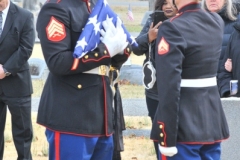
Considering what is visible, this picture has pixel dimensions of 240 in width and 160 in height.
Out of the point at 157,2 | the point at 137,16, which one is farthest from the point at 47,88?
the point at 137,16

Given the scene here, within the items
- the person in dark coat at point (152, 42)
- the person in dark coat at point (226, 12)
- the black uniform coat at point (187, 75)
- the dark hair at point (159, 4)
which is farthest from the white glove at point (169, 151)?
the person in dark coat at point (226, 12)

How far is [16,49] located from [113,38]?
2.40 m

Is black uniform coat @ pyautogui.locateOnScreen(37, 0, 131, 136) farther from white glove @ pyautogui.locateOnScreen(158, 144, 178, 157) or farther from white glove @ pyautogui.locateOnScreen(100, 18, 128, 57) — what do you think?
white glove @ pyautogui.locateOnScreen(158, 144, 178, 157)

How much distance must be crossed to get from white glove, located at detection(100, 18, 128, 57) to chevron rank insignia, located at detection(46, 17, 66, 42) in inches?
9.8

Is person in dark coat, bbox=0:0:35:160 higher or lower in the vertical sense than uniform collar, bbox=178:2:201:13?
lower

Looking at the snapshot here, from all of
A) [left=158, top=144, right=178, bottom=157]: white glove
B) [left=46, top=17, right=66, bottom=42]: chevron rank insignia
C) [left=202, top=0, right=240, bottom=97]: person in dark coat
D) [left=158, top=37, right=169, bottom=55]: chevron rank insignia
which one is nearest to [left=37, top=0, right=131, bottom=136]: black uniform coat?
[left=46, top=17, right=66, bottom=42]: chevron rank insignia

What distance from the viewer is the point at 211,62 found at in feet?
12.0

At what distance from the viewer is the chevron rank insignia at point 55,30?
3.52m

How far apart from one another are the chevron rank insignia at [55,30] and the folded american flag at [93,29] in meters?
0.11

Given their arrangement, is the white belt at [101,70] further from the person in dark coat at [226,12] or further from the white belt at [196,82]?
the person in dark coat at [226,12]

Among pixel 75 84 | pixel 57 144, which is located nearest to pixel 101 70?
pixel 75 84

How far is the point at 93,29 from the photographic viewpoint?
3602mm

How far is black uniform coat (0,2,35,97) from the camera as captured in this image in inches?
227

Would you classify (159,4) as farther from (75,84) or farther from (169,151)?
(169,151)
